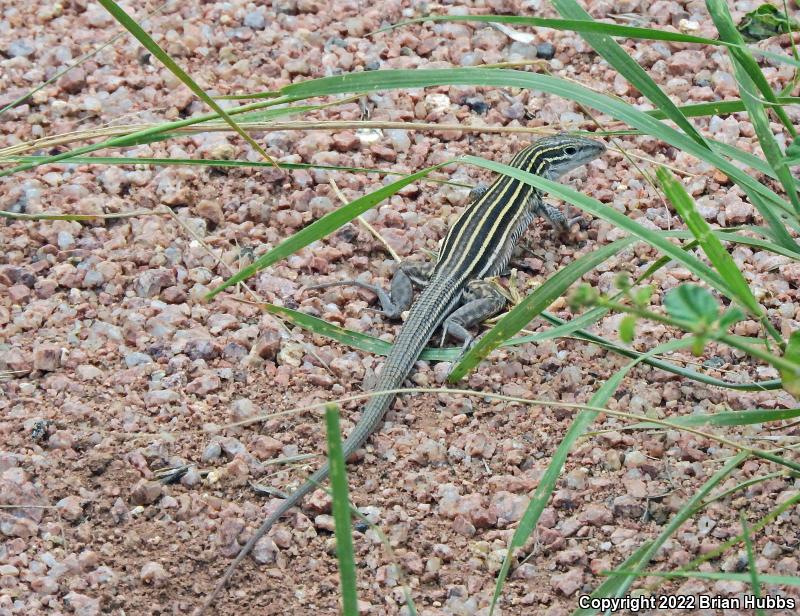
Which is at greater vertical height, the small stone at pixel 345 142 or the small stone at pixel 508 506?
the small stone at pixel 345 142

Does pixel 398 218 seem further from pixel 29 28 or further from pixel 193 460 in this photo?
pixel 29 28

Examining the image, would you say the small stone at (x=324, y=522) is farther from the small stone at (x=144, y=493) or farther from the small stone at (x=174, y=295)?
the small stone at (x=174, y=295)

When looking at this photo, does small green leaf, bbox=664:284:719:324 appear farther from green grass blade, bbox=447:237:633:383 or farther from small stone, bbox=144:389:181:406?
small stone, bbox=144:389:181:406

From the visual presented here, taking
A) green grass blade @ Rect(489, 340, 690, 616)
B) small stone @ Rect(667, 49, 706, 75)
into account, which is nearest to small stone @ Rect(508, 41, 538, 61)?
small stone @ Rect(667, 49, 706, 75)

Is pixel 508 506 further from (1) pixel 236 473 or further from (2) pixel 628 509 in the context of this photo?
(1) pixel 236 473

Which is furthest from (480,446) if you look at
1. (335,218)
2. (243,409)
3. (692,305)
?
(692,305)

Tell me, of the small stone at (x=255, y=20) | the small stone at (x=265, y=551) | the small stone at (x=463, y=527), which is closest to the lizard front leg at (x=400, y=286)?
the small stone at (x=463, y=527)
